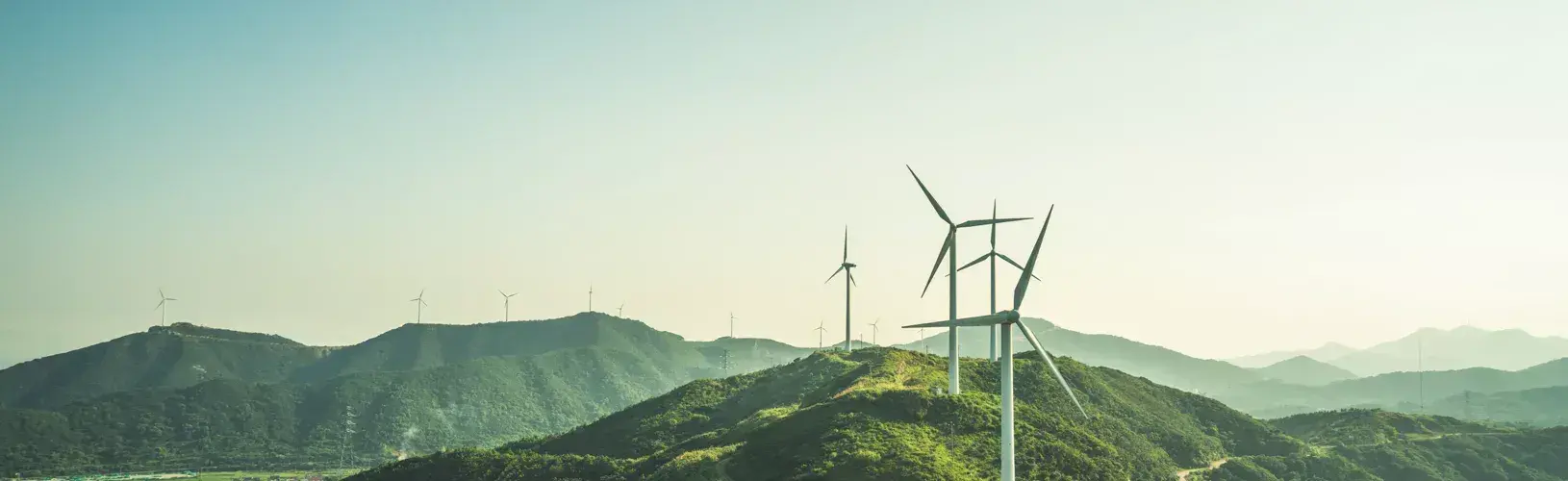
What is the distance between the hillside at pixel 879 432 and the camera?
95.8 m

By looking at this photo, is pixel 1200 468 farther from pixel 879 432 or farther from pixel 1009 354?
pixel 1009 354

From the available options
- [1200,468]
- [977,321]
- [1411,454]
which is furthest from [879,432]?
[1411,454]

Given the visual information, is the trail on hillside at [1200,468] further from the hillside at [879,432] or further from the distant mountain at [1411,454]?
the distant mountain at [1411,454]

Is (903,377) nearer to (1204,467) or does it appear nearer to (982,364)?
(982,364)

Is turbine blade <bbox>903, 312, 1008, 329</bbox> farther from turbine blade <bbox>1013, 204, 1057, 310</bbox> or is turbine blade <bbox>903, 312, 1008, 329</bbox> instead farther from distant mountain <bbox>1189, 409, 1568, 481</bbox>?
distant mountain <bbox>1189, 409, 1568, 481</bbox>

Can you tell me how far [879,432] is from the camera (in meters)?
97.3

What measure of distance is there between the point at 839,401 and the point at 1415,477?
325 feet

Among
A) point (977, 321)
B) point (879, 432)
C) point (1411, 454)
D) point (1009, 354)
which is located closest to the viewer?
point (1009, 354)

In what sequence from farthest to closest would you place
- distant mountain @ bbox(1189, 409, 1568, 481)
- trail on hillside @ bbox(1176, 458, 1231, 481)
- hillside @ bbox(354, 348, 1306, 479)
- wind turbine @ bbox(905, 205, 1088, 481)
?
distant mountain @ bbox(1189, 409, 1568, 481), trail on hillside @ bbox(1176, 458, 1231, 481), hillside @ bbox(354, 348, 1306, 479), wind turbine @ bbox(905, 205, 1088, 481)

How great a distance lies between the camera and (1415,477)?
484ft

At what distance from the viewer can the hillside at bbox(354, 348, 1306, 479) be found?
95.8 metres

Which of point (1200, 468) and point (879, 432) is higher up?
point (879, 432)

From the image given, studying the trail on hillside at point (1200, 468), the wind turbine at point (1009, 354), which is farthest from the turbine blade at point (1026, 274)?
the trail on hillside at point (1200, 468)

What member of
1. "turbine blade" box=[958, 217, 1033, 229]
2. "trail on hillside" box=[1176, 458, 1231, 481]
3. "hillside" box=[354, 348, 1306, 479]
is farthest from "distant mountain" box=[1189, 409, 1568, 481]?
"turbine blade" box=[958, 217, 1033, 229]
